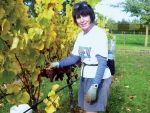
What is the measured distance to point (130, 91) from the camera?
6223 mm

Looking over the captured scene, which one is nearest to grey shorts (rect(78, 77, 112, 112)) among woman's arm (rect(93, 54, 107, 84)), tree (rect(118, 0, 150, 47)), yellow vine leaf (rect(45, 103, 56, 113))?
woman's arm (rect(93, 54, 107, 84))

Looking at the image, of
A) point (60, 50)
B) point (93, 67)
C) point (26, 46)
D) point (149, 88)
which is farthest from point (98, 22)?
point (26, 46)

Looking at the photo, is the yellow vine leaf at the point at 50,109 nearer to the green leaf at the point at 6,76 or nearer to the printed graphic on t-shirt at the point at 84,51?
the green leaf at the point at 6,76

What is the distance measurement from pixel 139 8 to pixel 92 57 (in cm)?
2992

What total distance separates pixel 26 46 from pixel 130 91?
4955mm

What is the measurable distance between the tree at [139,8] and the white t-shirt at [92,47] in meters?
28.1

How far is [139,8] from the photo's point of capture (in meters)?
31.2

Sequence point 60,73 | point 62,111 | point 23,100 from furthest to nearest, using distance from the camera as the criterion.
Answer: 1. point 62,111
2. point 60,73
3. point 23,100

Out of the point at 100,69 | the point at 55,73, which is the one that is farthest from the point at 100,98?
the point at 55,73

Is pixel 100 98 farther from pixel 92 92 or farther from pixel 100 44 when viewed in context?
pixel 100 44

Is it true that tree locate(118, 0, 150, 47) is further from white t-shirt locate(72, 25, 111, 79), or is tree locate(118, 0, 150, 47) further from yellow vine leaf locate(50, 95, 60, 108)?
yellow vine leaf locate(50, 95, 60, 108)

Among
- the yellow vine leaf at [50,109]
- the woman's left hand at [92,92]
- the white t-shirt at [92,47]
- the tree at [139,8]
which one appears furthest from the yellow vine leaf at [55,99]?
the tree at [139,8]

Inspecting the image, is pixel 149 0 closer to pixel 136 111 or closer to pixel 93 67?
pixel 136 111

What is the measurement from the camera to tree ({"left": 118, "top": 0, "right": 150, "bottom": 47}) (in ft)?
100
